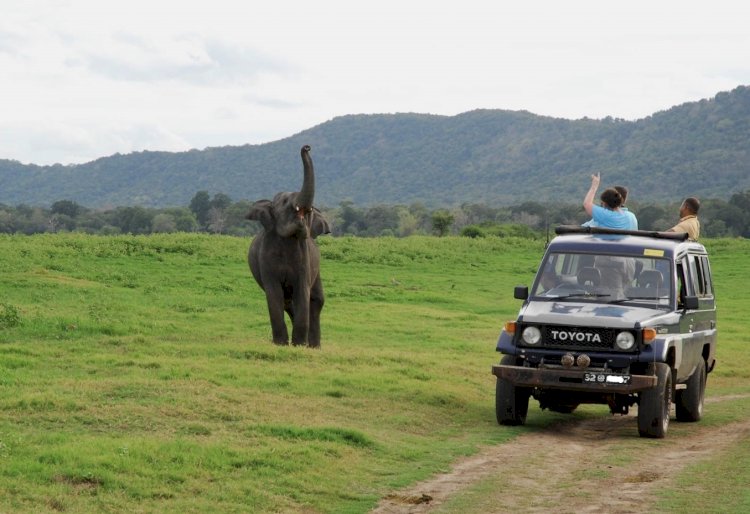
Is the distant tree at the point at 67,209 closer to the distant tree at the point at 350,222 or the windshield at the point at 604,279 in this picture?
the distant tree at the point at 350,222

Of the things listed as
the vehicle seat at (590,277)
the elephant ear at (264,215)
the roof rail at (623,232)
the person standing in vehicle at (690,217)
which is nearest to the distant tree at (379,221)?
the elephant ear at (264,215)

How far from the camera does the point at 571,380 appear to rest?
1283 centimetres

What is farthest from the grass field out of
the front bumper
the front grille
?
the front grille

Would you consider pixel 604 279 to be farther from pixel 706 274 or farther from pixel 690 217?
pixel 690 217

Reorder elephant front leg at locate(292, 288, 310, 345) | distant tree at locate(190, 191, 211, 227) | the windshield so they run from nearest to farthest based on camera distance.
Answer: the windshield → elephant front leg at locate(292, 288, 310, 345) → distant tree at locate(190, 191, 211, 227)

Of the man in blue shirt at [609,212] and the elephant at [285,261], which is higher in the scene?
the man in blue shirt at [609,212]

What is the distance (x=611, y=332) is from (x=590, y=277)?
3.95 ft

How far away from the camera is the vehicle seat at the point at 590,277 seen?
45.7 ft

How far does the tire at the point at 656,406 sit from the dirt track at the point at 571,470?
0.68ft

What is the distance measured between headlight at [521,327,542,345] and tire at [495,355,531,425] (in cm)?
29

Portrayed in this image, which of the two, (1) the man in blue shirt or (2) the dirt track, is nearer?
(2) the dirt track

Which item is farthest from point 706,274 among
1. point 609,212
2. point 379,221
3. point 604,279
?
point 379,221

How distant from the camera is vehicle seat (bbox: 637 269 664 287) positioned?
45.6 feet

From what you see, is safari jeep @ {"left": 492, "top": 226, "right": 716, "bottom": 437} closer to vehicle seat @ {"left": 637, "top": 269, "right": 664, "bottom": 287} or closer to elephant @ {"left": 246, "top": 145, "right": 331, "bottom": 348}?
vehicle seat @ {"left": 637, "top": 269, "right": 664, "bottom": 287}
